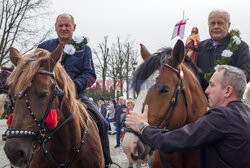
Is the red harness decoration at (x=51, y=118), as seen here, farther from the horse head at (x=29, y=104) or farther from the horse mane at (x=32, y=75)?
the horse mane at (x=32, y=75)

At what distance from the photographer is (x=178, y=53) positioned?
2.53m

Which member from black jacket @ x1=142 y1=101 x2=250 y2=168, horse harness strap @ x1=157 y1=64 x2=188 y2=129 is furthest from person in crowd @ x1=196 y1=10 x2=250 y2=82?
black jacket @ x1=142 y1=101 x2=250 y2=168

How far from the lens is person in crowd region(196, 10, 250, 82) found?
3.33 m

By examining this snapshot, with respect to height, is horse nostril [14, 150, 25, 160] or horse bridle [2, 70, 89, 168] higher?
horse bridle [2, 70, 89, 168]

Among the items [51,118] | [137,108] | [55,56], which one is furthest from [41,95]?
[137,108]

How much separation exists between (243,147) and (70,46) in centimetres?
301

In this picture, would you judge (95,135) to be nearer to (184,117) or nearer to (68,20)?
(184,117)

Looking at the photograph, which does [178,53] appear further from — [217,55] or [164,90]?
[217,55]

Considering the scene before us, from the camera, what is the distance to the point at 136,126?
2.09 metres

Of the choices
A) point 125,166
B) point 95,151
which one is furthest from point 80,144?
point 125,166

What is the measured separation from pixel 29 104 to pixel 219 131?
1.76m

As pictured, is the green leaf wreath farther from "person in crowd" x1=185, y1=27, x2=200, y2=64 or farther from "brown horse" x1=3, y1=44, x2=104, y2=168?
"person in crowd" x1=185, y1=27, x2=200, y2=64

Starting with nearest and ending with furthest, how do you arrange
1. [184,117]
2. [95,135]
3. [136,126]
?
[136,126], [184,117], [95,135]

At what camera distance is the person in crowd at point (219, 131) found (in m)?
1.79
